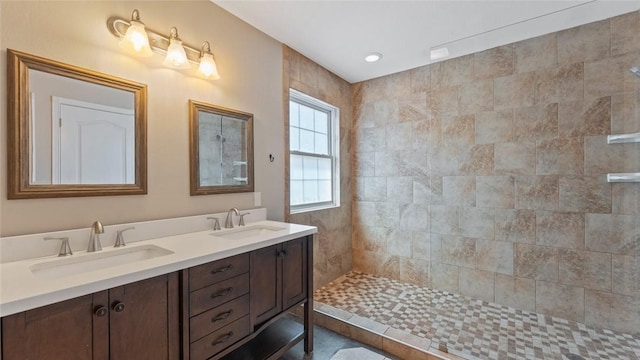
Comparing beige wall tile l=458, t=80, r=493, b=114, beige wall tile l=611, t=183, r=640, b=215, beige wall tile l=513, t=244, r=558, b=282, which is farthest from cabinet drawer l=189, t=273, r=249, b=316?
beige wall tile l=611, t=183, r=640, b=215

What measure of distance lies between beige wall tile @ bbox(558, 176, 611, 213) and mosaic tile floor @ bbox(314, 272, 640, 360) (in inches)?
35.4

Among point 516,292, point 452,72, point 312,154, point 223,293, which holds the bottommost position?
point 516,292

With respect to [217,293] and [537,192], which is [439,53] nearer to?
[537,192]

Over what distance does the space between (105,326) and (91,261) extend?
0.41 meters

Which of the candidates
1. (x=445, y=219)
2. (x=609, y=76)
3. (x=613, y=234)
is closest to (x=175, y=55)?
(x=445, y=219)

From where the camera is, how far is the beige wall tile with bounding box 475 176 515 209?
2.43 m

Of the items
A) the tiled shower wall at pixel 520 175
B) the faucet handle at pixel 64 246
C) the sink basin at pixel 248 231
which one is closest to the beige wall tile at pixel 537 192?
the tiled shower wall at pixel 520 175

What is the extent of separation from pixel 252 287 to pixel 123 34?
4.98 feet

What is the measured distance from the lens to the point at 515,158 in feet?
7.88

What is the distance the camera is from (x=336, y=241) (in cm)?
314

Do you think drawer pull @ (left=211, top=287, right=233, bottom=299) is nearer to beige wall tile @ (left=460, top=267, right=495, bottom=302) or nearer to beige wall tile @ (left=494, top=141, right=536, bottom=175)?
beige wall tile @ (left=460, top=267, right=495, bottom=302)

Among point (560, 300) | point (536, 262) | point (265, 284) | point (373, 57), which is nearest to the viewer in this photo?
point (265, 284)

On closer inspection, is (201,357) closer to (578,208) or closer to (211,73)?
(211,73)

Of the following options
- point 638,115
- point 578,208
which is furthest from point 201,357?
point 638,115
